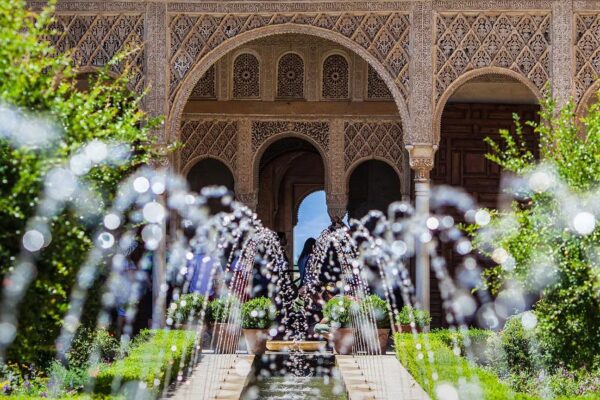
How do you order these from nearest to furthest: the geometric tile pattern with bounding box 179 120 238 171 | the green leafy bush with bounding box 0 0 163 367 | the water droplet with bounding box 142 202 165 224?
the green leafy bush with bounding box 0 0 163 367
the water droplet with bounding box 142 202 165 224
the geometric tile pattern with bounding box 179 120 238 171

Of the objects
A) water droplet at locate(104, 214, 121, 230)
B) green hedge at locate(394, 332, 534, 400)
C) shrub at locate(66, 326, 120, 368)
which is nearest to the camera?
water droplet at locate(104, 214, 121, 230)

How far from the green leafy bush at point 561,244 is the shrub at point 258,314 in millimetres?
4692

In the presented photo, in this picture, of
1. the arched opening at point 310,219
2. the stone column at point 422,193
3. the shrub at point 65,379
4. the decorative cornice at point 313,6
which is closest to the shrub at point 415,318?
the stone column at point 422,193

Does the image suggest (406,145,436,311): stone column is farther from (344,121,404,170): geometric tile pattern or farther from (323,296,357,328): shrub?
(344,121,404,170): geometric tile pattern

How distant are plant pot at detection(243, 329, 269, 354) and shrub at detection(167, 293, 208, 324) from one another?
61 cm

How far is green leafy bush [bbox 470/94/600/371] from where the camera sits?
22.6 ft

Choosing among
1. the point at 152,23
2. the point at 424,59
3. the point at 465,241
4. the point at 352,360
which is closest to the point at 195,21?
the point at 152,23

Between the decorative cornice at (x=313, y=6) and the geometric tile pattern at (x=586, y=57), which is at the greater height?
the decorative cornice at (x=313, y=6)

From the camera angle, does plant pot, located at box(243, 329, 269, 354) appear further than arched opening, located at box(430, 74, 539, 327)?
No

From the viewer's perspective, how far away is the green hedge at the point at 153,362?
777 centimetres

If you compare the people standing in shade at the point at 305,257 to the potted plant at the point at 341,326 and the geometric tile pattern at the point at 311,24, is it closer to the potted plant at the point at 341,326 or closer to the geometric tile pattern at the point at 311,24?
the potted plant at the point at 341,326

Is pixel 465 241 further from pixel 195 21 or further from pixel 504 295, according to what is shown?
pixel 504 295

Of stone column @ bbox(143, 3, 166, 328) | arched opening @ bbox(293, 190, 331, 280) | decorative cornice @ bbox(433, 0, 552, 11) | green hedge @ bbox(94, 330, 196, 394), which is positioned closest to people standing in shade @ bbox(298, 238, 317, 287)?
stone column @ bbox(143, 3, 166, 328)

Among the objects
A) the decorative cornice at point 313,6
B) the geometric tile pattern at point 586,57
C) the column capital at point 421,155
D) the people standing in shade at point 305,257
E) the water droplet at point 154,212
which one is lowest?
the water droplet at point 154,212
